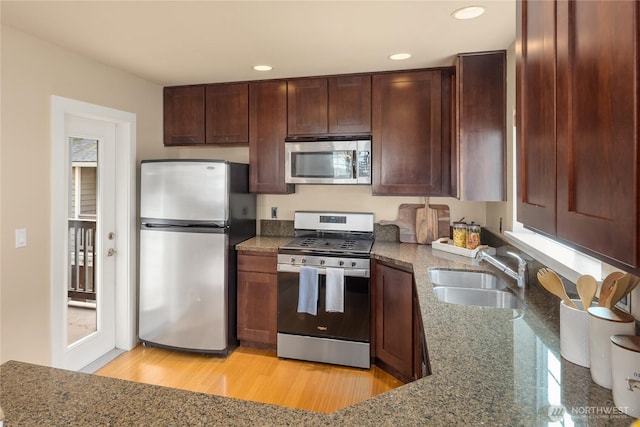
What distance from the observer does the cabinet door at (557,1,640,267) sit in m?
0.53

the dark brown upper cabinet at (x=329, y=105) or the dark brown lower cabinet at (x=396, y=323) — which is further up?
the dark brown upper cabinet at (x=329, y=105)

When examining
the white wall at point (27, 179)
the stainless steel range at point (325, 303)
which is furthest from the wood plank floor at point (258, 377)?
the white wall at point (27, 179)

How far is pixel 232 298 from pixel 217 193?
0.89 m

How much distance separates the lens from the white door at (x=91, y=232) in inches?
95.6

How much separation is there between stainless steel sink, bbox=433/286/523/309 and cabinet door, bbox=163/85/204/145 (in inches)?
97.8

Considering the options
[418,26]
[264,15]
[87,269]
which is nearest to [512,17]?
[418,26]

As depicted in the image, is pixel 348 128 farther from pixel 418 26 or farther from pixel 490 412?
pixel 490 412

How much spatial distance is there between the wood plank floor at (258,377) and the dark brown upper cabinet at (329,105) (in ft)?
6.28

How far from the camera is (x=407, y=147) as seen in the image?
2895 millimetres

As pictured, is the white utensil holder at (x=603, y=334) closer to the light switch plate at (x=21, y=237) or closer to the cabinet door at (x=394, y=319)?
the cabinet door at (x=394, y=319)

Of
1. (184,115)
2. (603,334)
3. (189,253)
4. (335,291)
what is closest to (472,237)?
(335,291)

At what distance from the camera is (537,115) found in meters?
0.93

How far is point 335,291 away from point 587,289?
1.85 meters

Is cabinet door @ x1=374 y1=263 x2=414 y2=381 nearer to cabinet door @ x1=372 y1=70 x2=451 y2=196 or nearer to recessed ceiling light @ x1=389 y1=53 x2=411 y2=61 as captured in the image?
cabinet door @ x1=372 y1=70 x2=451 y2=196
